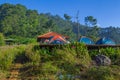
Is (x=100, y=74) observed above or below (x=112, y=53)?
below

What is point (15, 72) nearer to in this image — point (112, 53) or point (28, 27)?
point (112, 53)

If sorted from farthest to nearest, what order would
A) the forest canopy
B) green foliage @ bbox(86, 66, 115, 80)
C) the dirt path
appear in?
the forest canopy < the dirt path < green foliage @ bbox(86, 66, 115, 80)

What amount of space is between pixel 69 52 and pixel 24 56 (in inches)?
98.8

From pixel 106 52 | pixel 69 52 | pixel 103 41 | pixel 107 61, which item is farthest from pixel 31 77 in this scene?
pixel 103 41

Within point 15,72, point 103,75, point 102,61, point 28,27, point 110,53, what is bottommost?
point 15,72

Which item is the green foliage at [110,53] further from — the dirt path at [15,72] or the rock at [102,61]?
the dirt path at [15,72]

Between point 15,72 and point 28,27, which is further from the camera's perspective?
point 28,27

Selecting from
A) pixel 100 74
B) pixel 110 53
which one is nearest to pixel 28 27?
pixel 110 53

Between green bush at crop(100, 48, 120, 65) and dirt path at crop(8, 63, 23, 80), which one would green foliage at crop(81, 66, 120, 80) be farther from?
green bush at crop(100, 48, 120, 65)

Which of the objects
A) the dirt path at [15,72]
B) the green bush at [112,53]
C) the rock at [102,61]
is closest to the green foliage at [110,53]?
the green bush at [112,53]

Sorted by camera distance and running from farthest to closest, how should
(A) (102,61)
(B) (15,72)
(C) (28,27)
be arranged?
(C) (28,27) → (A) (102,61) → (B) (15,72)

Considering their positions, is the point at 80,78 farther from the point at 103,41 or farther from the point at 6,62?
the point at 103,41

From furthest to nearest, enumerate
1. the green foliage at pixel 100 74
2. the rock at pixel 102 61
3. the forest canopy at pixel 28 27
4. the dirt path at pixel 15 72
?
1. the forest canopy at pixel 28 27
2. the rock at pixel 102 61
3. the dirt path at pixel 15 72
4. the green foliage at pixel 100 74

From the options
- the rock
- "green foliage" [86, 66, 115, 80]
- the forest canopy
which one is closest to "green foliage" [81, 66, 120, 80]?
"green foliage" [86, 66, 115, 80]
